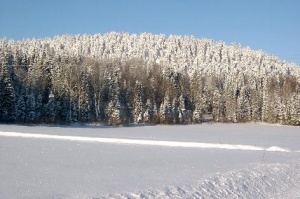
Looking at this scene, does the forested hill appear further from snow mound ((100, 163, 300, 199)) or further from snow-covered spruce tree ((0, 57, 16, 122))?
snow mound ((100, 163, 300, 199))

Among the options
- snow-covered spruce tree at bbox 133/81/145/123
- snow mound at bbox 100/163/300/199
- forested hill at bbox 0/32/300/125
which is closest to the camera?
snow mound at bbox 100/163/300/199

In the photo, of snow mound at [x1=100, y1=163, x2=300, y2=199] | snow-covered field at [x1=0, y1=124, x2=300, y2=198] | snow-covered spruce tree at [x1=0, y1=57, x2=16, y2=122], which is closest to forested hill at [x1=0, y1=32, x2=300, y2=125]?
snow-covered spruce tree at [x1=0, y1=57, x2=16, y2=122]

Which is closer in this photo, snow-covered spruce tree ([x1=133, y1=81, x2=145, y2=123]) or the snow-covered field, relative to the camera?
the snow-covered field

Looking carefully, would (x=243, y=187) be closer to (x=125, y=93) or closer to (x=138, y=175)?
(x=138, y=175)

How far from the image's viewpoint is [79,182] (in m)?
11.9

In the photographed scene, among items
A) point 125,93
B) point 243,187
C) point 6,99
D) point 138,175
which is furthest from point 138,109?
point 243,187

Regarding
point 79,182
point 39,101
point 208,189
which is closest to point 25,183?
point 79,182

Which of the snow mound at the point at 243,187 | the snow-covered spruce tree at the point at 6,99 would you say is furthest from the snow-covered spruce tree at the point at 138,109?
the snow mound at the point at 243,187

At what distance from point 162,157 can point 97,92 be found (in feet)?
179

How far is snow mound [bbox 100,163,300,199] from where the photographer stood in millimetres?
10805

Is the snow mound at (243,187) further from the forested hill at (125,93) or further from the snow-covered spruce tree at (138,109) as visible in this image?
the snow-covered spruce tree at (138,109)

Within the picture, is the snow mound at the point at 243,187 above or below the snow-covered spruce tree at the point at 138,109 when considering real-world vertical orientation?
below

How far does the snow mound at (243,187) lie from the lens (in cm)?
1080

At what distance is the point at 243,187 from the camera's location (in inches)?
492
